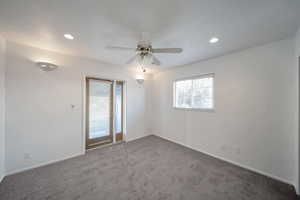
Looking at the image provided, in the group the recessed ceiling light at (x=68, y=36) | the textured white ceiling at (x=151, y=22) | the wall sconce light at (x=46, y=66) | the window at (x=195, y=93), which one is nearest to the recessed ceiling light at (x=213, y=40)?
the textured white ceiling at (x=151, y=22)

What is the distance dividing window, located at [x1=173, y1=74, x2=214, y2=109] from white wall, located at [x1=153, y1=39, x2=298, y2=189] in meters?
0.19

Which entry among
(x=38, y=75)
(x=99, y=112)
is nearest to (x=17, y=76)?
(x=38, y=75)

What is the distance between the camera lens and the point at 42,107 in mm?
2322

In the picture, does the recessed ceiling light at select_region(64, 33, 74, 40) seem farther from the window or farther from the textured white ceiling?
the window

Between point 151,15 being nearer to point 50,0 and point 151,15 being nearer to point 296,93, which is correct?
point 50,0

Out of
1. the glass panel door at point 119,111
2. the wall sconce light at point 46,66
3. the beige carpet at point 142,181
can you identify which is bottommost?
the beige carpet at point 142,181

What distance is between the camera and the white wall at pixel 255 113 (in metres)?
1.86

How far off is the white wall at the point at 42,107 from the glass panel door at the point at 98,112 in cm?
28

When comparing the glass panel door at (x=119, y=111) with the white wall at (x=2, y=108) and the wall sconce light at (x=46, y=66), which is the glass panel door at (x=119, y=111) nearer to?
the wall sconce light at (x=46, y=66)

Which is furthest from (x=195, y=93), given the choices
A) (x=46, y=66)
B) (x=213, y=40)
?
(x=46, y=66)

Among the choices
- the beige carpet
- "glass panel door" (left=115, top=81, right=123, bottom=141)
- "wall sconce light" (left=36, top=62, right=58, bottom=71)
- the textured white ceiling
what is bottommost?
the beige carpet

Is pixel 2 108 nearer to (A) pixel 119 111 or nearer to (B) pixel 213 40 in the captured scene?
(A) pixel 119 111

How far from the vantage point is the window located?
290cm

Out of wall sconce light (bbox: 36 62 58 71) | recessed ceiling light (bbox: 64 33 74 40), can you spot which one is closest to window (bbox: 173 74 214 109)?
recessed ceiling light (bbox: 64 33 74 40)
